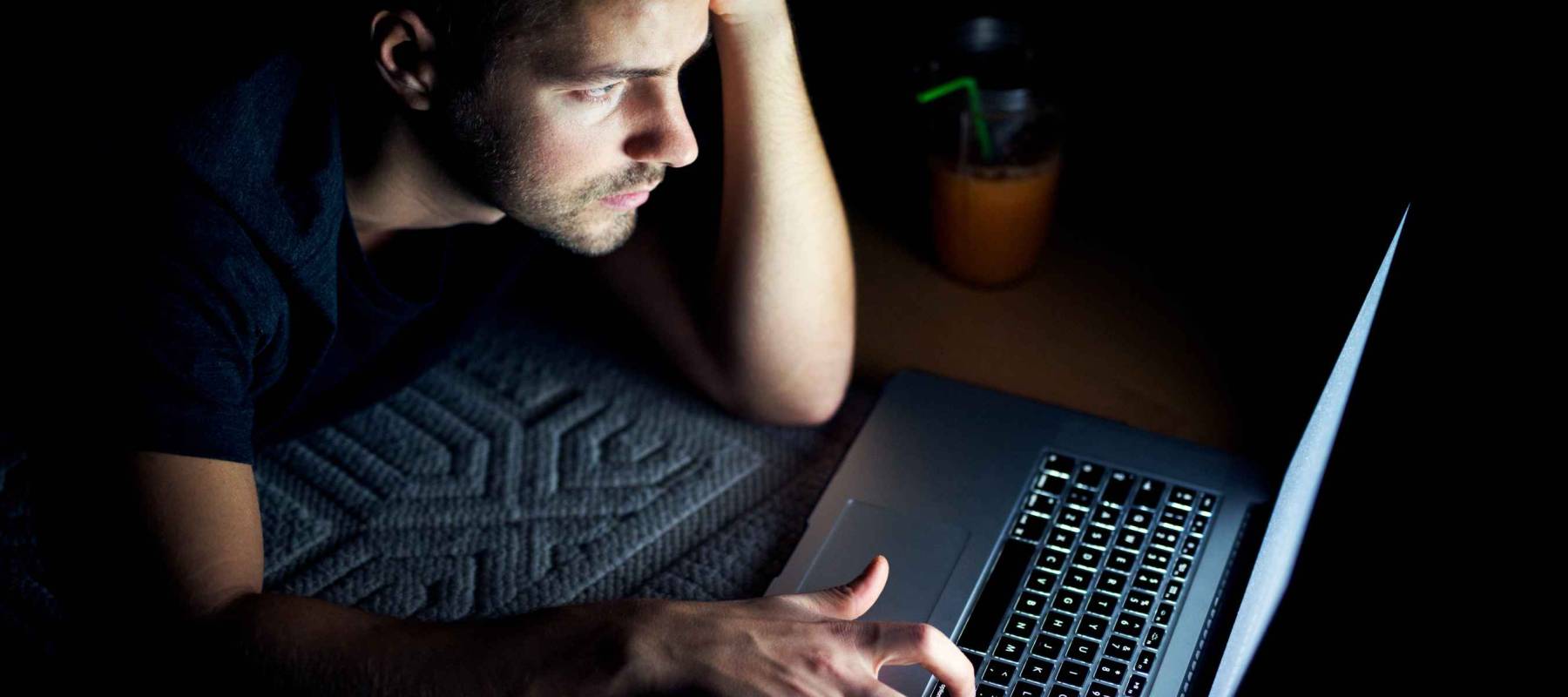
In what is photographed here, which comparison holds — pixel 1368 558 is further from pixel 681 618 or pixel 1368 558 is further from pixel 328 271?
pixel 328 271

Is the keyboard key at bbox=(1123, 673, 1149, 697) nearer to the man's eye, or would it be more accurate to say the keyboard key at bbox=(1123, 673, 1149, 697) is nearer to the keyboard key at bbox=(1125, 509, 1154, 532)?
the keyboard key at bbox=(1125, 509, 1154, 532)

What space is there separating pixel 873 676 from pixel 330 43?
0.56m

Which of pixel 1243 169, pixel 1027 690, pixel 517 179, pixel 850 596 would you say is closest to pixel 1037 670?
pixel 1027 690

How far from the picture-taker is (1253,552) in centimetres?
84

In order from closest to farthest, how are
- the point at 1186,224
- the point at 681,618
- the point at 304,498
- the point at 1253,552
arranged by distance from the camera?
the point at 681,618 < the point at 1253,552 < the point at 304,498 < the point at 1186,224

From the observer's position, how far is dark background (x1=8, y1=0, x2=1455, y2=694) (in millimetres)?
860

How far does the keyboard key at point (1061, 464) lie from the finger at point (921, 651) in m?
0.22

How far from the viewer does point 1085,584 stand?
0.83 meters

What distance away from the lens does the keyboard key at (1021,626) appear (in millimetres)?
797

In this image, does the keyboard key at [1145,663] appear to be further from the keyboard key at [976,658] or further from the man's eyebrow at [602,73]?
the man's eyebrow at [602,73]

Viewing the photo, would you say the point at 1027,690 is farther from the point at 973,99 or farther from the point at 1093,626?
the point at 973,99

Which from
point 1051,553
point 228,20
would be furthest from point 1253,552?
point 228,20

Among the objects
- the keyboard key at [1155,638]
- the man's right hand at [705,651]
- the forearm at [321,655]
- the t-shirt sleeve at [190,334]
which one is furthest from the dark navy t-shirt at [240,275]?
the keyboard key at [1155,638]

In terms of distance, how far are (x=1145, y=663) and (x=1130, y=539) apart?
10 centimetres
